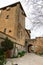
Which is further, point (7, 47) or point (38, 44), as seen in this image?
point (38, 44)

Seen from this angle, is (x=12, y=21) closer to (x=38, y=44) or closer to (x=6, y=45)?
(x=38, y=44)

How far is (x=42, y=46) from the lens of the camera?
99.4ft

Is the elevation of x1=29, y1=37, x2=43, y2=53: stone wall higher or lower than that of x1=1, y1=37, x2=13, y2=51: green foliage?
lower

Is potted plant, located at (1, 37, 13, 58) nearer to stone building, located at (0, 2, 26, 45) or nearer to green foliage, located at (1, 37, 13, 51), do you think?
green foliage, located at (1, 37, 13, 51)

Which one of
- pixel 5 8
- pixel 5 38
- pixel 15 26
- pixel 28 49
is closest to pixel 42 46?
pixel 28 49

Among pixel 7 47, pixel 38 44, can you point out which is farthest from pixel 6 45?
pixel 38 44

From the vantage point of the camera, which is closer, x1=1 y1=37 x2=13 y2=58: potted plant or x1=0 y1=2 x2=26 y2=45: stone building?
x1=1 y1=37 x2=13 y2=58: potted plant

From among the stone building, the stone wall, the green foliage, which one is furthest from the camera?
the stone wall

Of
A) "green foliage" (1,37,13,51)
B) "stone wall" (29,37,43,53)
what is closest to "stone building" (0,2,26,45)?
"stone wall" (29,37,43,53)

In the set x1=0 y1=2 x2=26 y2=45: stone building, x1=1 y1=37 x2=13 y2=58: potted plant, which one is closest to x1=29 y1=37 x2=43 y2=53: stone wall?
x1=0 y1=2 x2=26 y2=45: stone building

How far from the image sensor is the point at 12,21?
2744 centimetres

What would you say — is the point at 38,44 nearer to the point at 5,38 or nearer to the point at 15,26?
the point at 15,26

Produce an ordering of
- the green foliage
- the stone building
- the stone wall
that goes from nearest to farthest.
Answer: the green foliage, the stone building, the stone wall

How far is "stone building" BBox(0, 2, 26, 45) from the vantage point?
1056 inches
